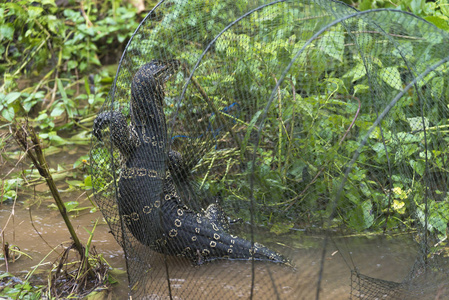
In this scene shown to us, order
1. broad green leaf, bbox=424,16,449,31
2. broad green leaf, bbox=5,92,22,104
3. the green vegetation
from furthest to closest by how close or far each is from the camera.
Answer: broad green leaf, bbox=5,92,22,104 < broad green leaf, bbox=424,16,449,31 < the green vegetation

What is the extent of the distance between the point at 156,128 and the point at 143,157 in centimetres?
28

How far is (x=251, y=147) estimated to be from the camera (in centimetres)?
440

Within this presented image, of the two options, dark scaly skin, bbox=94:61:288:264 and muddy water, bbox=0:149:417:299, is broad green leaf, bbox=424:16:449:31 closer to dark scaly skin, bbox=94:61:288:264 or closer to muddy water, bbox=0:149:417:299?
muddy water, bbox=0:149:417:299

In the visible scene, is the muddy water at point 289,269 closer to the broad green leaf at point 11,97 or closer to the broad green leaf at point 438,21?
the broad green leaf at point 438,21

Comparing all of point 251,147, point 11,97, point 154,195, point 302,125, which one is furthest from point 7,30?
point 302,125

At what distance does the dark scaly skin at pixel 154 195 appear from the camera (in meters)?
4.02

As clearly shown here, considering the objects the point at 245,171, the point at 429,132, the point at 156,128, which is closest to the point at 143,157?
the point at 156,128

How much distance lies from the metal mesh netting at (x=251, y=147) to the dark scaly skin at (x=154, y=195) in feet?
0.04

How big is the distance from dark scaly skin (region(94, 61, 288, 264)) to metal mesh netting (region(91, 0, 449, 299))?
11mm

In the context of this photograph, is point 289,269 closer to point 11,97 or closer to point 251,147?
point 251,147

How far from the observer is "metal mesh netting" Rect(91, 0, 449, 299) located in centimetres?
394

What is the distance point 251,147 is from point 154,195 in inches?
38.1

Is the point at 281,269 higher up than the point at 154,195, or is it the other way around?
the point at 154,195

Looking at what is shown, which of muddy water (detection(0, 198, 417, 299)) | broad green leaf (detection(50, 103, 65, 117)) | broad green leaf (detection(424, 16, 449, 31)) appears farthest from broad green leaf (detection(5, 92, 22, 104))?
broad green leaf (detection(424, 16, 449, 31))
